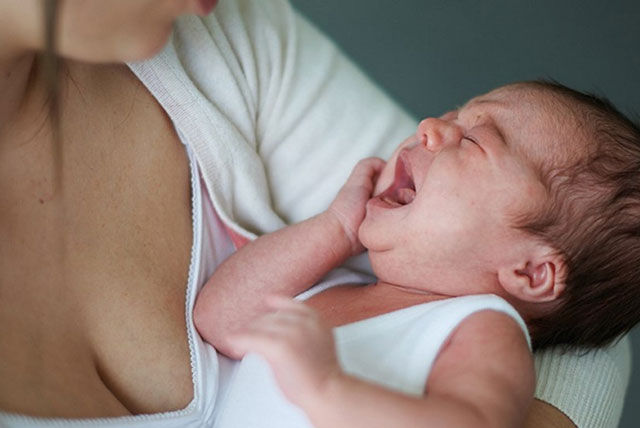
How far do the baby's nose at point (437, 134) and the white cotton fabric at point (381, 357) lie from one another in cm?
18

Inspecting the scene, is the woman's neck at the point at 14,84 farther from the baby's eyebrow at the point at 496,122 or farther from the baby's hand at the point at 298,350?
the baby's eyebrow at the point at 496,122

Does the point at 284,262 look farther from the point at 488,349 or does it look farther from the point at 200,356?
the point at 488,349

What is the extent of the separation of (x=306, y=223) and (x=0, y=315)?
361 mm

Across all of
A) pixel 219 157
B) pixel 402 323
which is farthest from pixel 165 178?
pixel 402 323

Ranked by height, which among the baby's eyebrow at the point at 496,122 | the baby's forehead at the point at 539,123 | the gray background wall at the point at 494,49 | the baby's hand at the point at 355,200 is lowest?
the gray background wall at the point at 494,49

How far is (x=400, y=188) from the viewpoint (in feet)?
3.58

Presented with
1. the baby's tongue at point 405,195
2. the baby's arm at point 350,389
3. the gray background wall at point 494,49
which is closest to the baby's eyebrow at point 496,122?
the baby's tongue at point 405,195

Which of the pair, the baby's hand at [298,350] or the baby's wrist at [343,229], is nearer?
the baby's hand at [298,350]

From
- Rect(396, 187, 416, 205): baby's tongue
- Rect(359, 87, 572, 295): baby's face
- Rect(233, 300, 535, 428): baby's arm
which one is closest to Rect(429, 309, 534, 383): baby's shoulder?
Rect(233, 300, 535, 428): baby's arm

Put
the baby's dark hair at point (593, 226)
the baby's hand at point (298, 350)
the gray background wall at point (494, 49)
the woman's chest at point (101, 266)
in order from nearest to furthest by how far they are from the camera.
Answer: the baby's hand at point (298, 350) → the woman's chest at point (101, 266) → the baby's dark hair at point (593, 226) → the gray background wall at point (494, 49)

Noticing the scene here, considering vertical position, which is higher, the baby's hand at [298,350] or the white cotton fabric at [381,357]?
the baby's hand at [298,350]

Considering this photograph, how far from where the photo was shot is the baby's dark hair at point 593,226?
0.98 metres

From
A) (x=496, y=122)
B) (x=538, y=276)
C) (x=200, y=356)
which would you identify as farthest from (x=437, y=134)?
(x=200, y=356)

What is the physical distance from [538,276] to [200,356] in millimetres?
351
